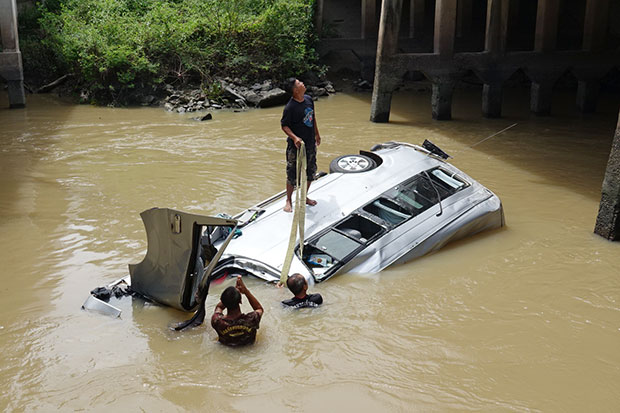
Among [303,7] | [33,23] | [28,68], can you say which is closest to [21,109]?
[28,68]

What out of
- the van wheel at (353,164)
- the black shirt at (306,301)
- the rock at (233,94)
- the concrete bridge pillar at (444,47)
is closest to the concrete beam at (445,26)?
the concrete bridge pillar at (444,47)

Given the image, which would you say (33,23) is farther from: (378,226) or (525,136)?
(378,226)

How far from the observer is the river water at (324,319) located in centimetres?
477

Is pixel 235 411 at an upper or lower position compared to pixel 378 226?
lower

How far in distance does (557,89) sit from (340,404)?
1757 centimetres

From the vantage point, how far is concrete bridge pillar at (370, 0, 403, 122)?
573 inches

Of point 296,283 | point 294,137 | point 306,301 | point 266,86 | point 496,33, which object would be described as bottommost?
point 306,301

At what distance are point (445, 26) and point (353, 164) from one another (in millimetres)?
8573

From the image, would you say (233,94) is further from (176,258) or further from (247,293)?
(247,293)

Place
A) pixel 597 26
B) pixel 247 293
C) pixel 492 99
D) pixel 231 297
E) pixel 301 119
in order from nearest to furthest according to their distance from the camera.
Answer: pixel 231 297, pixel 247 293, pixel 301 119, pixel 597 26, pixel 492 99

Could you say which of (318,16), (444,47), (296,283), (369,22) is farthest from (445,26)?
(296,283)

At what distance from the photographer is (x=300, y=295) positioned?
5.75 meters

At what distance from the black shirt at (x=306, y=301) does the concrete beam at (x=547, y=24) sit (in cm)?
1195

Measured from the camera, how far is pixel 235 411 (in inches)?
179
